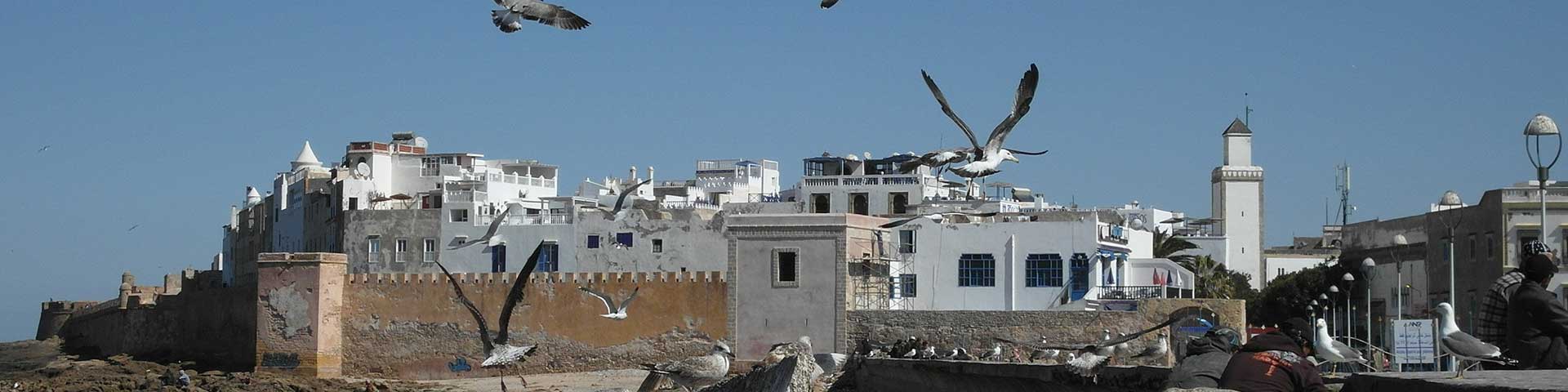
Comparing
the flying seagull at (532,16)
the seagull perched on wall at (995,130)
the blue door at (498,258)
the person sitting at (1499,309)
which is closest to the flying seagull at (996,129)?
the seagull perched on wall at (995,130)

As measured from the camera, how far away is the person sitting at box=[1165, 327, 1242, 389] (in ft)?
32.8

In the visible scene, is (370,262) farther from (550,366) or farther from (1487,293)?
(1487,293)

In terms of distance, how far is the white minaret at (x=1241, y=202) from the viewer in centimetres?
7269

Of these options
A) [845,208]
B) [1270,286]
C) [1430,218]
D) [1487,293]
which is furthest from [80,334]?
[1487,293]

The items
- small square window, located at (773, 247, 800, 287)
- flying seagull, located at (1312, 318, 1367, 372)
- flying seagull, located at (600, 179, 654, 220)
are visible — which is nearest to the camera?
flying seagull, located at (1312, 318, 1367, 372)

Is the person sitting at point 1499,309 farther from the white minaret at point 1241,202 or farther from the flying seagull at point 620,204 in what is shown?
the white minaret at point 1241,202

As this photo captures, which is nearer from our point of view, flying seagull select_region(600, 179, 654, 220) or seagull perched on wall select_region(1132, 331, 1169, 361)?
seagull perched on wall select_region(1132, 331, 1169, 361)

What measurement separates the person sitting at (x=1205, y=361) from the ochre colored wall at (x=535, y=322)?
97.6ft

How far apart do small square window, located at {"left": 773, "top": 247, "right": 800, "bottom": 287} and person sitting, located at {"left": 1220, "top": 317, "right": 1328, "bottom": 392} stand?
101 ft

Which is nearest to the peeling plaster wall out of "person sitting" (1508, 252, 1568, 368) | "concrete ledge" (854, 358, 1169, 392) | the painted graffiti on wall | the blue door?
the blue door

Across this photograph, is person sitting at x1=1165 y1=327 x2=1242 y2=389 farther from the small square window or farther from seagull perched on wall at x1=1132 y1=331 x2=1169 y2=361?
the small square window

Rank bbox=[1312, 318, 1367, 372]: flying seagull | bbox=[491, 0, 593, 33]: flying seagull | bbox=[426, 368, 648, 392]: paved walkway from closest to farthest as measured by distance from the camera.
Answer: bbox=[1312, 318, 1367, 372]: flying seagull, bbox=[491, 0, 593, 33]: flying seagull, bbox=[426, 368, 648, 392]: paved walkway

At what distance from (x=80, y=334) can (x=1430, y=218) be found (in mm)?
44709

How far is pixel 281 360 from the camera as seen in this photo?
4388 cm
